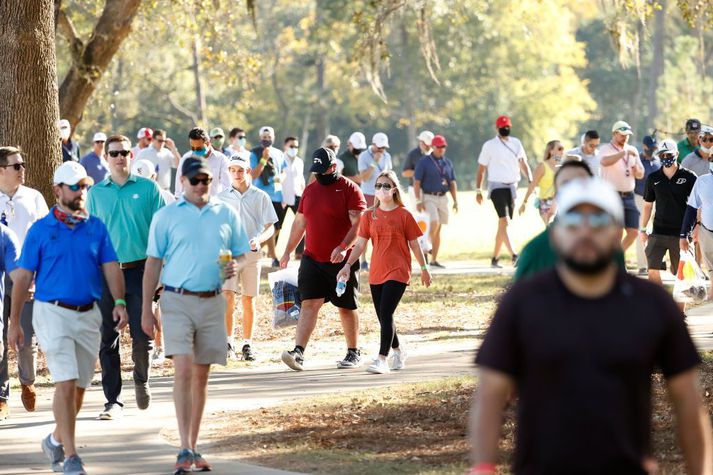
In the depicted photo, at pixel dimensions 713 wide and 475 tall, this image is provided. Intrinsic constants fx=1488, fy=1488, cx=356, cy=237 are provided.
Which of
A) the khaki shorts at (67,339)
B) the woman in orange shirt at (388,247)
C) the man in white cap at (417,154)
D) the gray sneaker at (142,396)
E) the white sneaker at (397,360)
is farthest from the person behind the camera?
the man in white cap at (417,154)

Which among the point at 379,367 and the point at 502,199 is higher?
the point at 502,199

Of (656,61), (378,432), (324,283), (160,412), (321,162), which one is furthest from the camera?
(656,61)

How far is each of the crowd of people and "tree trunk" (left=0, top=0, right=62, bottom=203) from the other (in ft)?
3.64

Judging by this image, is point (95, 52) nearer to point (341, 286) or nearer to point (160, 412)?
point (341, 286)

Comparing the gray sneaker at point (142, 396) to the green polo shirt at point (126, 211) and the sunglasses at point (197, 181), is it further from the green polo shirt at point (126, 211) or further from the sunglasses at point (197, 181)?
the sunglasses at point (197, 181)

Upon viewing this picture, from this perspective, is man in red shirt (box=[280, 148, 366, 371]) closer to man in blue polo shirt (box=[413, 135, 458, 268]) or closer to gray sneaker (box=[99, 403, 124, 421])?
gray sneaker (box=[99, 403, 124, 421])

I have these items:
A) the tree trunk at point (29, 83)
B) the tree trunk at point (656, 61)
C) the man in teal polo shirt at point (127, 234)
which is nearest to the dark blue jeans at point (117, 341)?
the man in teal polo shirt at point (127, 234)

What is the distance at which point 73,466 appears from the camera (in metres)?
8.48

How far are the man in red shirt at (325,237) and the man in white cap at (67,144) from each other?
652 cm

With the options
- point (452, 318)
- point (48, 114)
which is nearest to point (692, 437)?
point (48, 114)

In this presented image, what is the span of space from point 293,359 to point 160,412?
7.54 ft

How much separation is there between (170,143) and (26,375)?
1109cm

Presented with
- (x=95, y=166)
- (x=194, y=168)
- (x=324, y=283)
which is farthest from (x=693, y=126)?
(x=194, y=168)

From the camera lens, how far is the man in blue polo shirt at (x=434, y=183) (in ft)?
72.1
